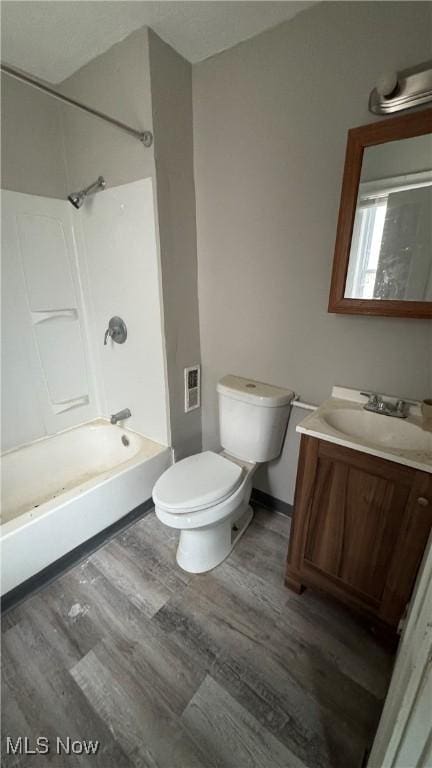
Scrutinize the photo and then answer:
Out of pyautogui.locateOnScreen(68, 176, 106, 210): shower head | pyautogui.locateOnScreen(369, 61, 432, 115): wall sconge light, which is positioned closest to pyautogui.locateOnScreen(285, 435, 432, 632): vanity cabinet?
pyautogui.locateOnScreen(369, 61, 432, 115): wall sconge light

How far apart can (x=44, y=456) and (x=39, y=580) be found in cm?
71

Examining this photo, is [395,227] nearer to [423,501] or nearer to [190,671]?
[423,501]

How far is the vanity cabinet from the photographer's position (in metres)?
0.93

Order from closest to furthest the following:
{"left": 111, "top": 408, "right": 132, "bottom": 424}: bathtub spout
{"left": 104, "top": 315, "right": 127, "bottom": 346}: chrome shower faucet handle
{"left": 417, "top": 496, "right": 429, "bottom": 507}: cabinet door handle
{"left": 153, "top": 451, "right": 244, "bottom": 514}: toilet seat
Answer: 1. {"left": 417, "top": 496, "right": 429, "bottom": 507}: cabinet door handle
2. {"left": 153, "top": 451, "right": 244, "bottom": 514}: toilet seat
3. {"left": 104, "top": 315, "right": 127, "bottom": 346}: chrome shower faucet handle
4. {"left": 111, "top": 408, "right": 132, "bottom": 424}: bathtub spout

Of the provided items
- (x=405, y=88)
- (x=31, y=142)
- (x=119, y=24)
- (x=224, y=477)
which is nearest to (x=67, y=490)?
(x=224, y=477)

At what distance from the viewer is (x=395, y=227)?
42.9 inches

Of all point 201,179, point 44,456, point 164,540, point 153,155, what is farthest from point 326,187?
point 44,456

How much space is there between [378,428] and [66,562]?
1.57m

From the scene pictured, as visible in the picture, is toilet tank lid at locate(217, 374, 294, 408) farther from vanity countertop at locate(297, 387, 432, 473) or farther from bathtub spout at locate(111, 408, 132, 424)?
bathtub spout at locate(111, 408, 132, 424)

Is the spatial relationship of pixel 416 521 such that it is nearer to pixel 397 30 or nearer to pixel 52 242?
pixel 397 30

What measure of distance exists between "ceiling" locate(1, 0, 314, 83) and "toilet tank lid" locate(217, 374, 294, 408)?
4.87ft

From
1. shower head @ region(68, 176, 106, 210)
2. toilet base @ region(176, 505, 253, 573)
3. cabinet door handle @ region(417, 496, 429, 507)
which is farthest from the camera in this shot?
shower head @ region(68, 176, 106, 210)

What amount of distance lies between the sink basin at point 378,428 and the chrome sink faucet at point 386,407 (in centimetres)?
2

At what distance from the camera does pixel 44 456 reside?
187 centimetres
